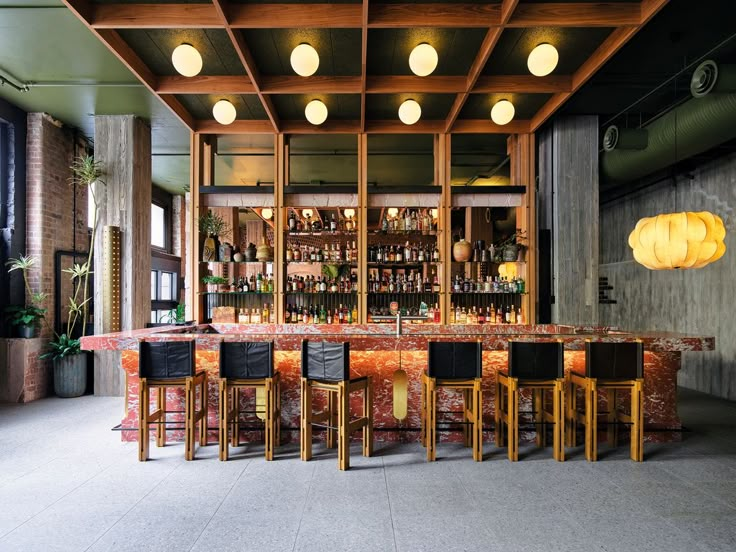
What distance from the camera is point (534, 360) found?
4070mm

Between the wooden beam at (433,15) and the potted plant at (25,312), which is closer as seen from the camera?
the wooden beam at (433,15)

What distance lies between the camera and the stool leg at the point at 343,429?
3812 millimetres

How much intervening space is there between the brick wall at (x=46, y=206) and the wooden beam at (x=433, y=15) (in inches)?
211

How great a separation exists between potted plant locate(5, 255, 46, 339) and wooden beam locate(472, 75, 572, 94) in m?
6.08

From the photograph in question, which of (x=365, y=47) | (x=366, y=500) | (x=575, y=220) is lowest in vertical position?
(x=366, y=500)

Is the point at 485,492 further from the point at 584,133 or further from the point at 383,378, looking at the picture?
the point at 584,133

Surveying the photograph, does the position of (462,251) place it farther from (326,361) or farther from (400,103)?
(326,361)

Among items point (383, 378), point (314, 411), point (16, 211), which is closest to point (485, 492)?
point (383, 378)

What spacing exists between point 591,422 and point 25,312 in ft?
22.2

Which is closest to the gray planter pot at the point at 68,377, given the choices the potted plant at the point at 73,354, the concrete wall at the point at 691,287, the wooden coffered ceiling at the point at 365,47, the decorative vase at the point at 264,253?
the potted plant at the point at 73,354

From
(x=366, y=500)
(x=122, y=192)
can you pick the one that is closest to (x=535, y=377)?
(x=366, y=500)

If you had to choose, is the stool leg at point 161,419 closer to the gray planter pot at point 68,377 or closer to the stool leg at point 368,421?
the stool leg at point 368,421

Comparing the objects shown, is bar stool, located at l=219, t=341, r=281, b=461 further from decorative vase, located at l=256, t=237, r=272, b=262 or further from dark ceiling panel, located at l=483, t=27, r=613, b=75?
dark ceiling panel, located at l=483, t=27, r=613, b=75

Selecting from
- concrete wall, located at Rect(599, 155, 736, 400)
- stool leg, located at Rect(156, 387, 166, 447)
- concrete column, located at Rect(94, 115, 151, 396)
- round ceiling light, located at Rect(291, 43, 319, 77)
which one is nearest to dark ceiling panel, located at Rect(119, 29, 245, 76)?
round ceiling light, located at Rect(291, 43, 319, 77)
